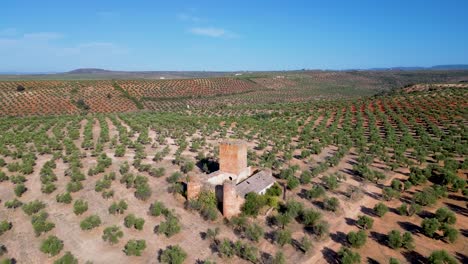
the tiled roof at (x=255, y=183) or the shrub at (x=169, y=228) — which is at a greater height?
the tiled roof at (x=255, y=183)

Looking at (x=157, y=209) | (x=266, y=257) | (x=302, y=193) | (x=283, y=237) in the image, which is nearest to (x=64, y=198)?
(x=157, y=209)

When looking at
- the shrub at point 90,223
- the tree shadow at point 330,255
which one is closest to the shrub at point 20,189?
the shrub at point 90,223

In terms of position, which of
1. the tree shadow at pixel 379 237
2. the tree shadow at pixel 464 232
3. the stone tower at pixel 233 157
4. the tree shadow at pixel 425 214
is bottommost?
the tree shadow at pixel 379 237

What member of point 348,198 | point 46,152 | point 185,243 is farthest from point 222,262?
point 46,152

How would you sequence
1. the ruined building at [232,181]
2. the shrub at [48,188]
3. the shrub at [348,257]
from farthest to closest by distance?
the shrub at [48,188] < the ruined building at [232,181] < the shrub at [348,257]

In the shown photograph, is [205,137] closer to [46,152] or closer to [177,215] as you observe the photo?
[46,152]

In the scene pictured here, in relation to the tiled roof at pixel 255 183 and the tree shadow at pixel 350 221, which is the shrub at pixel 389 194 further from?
the tiled roof at pixel 255 183

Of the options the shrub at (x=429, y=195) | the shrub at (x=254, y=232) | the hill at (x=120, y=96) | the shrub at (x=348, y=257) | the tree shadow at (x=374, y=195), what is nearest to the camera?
the shrub at (x=348, y=257)
